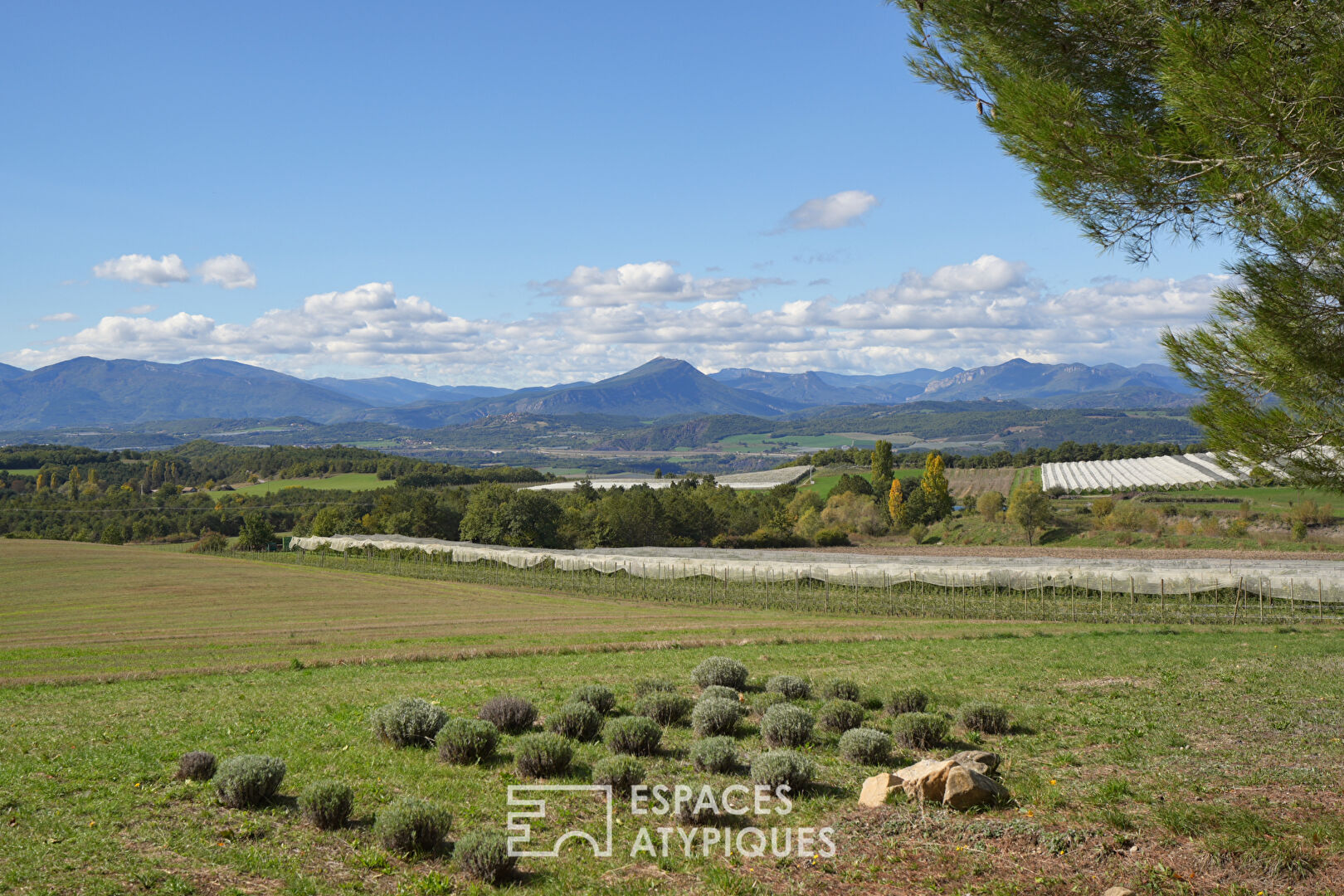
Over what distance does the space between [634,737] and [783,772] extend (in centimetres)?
242

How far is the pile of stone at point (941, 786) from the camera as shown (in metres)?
9.20

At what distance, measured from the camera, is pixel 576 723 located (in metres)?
12.3

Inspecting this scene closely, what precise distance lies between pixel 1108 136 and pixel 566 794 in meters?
10.1

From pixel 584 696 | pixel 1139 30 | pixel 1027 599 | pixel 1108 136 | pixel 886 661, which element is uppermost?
pixel 1139 30

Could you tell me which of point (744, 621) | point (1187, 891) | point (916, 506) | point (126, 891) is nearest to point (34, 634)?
point (744, 621)

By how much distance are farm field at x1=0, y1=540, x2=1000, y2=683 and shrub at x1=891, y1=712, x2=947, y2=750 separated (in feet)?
50.6

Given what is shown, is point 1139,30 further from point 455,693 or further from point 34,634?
point 34,634

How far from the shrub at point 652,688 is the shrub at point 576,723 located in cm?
241

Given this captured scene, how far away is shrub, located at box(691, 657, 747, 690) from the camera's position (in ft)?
53.5

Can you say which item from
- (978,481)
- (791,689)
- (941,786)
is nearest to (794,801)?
(941,786)

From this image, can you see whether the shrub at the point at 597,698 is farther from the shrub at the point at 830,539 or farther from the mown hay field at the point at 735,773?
the shrub at the point at 830,539

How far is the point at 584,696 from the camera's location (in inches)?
550

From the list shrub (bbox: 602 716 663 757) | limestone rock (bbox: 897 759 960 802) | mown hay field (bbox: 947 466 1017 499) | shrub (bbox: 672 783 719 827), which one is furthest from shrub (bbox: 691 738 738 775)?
mown hay field (bbox: 947 466 1017 499)

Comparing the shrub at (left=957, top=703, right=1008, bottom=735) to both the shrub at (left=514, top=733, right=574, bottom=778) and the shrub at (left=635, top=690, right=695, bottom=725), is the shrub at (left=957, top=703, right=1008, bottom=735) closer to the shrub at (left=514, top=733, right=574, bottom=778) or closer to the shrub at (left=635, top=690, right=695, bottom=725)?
the shrub at (left=635, top=690, right=695, bottom=725)
